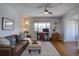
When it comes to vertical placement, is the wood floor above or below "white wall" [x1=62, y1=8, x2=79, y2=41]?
below

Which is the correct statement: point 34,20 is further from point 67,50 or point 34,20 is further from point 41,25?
point 67,50

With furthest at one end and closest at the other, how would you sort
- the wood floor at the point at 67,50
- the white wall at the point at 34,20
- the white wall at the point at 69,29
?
the white wall at the point at 34,20 < the white wall at the point at 69,29 < the wood floor at the point at 67,50

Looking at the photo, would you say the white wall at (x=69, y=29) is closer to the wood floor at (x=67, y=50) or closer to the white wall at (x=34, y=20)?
the white wall at (x=34, y=20)

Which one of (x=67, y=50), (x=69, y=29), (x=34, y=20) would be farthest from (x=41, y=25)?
(x=67, y=50)

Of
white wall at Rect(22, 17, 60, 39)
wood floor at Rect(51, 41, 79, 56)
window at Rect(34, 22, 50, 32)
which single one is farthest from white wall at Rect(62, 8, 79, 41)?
wood floor at Rect(51, 41, 79, 56)

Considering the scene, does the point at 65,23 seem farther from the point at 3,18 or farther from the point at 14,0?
the point at 14,0

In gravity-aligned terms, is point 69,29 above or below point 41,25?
below

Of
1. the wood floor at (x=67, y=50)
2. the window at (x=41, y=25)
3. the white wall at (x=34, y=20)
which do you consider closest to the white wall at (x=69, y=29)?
the white wall at (x=34, y=20)

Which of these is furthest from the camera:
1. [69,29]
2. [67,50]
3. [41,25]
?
[41,25]

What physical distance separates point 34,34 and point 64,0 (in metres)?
6.81

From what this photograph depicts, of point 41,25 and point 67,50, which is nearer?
point 67,50

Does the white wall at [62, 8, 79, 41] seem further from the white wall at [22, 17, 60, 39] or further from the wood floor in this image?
the wood floor

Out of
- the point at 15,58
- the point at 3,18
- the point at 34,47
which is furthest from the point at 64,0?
the point at 3,18

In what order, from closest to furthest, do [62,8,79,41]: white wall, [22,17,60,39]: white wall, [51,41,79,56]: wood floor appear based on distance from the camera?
[51,41,79,56]: wood floor
[62,8,79,41]: white wall
[22,17,60,39]: white wall
